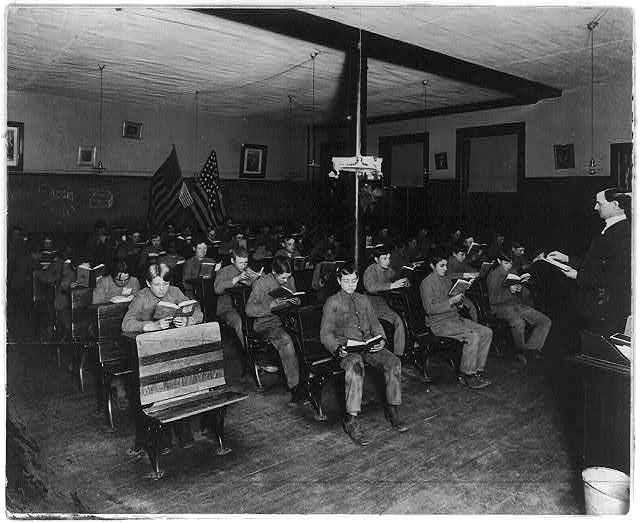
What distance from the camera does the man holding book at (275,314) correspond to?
562 cm

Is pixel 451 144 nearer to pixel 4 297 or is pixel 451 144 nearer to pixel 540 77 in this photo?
pixel 540 77

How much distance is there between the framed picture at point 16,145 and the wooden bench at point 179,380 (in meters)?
8.72

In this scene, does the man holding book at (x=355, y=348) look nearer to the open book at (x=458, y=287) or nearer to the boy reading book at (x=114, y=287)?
the open book at (x=458, y=287)

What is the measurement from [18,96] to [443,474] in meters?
10.5

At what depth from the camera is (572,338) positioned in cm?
764

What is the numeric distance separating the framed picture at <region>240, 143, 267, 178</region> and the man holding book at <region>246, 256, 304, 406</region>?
348 inches

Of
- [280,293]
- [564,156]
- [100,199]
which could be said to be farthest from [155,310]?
[564,156]

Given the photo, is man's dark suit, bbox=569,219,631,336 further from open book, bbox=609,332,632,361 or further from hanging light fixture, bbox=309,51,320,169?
hanging light fixture, bbox=309,51,320,169

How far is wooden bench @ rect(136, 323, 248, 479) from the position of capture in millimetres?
4004

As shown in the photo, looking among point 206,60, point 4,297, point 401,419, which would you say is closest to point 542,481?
point 401,419

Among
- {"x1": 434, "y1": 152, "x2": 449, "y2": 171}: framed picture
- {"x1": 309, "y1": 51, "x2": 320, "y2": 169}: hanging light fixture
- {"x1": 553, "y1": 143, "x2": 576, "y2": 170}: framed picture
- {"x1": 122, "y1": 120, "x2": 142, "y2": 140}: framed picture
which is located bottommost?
{"x1": 553, "y1": 143, "x2": 576, "y2": 170}: framed picture

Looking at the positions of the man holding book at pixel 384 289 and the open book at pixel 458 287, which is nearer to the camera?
the open book at pixel 458 287

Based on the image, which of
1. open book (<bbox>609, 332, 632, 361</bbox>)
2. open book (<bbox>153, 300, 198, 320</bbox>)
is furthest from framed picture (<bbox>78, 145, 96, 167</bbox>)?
open book (<bbox>609, 332, 632, 361</bbox>)

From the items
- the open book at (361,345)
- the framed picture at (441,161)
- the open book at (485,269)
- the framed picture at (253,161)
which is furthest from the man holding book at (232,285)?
the framed picture at (253,161)
